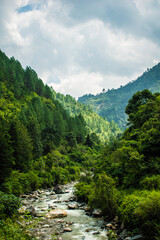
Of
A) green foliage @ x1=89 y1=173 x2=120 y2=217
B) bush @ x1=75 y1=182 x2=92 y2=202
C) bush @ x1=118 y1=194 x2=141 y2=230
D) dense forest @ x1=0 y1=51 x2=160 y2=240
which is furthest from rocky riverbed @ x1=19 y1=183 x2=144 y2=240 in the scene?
bush @ x1=75 y1=182 x2=92 y2=202

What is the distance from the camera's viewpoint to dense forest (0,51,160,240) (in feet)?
48.4

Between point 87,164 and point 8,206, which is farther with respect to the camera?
point 87,164

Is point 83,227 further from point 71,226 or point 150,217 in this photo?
point 150,217

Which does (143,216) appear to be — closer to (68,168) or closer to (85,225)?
(85,225)

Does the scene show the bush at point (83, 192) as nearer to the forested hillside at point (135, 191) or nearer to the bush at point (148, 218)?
the forested hillside at point (135, 191)

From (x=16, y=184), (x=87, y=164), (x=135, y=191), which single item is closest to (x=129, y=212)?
(x=135, y=191)

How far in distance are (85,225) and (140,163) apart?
34.3 ft

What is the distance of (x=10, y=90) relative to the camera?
87.4 m

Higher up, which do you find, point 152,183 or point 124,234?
point 152,183

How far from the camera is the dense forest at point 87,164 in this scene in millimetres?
14742

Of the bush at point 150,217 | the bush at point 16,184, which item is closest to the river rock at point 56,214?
the bush at point 16,184

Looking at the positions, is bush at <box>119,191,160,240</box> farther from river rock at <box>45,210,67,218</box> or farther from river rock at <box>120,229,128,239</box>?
river rock at <box>45,210,67,218</box>

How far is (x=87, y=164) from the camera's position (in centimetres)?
7900

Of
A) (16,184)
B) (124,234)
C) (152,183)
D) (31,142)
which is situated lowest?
Result: (124,234)
